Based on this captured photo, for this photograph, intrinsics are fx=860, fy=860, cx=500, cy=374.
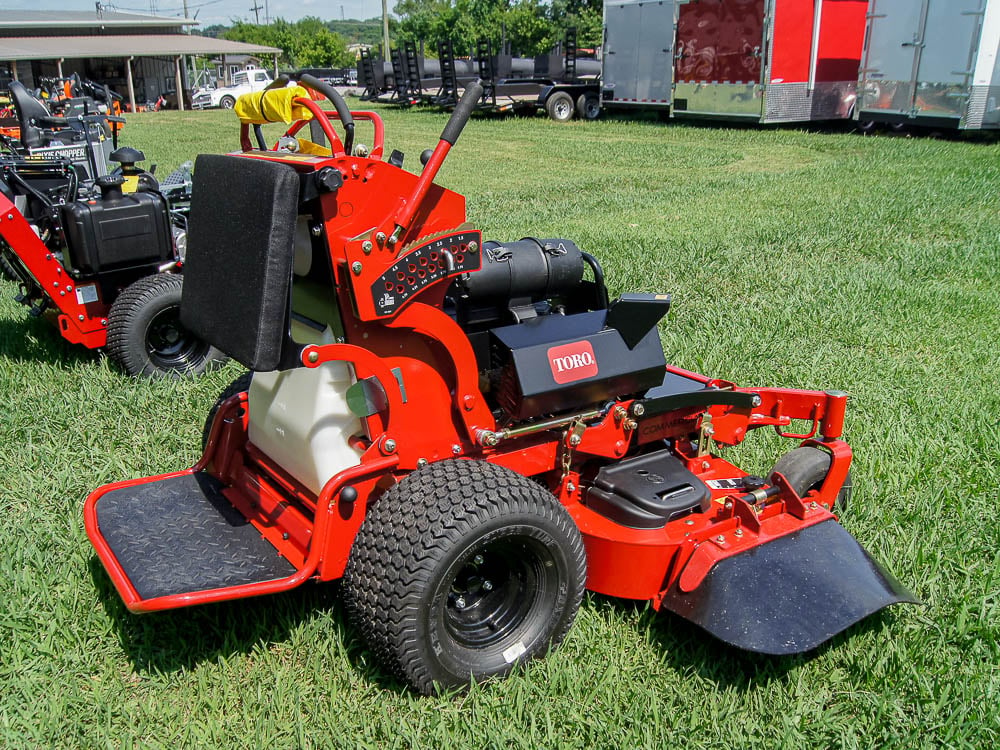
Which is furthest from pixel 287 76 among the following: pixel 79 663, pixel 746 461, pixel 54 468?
pixel 746 461

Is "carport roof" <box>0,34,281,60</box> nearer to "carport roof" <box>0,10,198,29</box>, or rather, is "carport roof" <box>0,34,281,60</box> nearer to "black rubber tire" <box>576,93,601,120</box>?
"carport roof" <box>0,10,198,29</box>

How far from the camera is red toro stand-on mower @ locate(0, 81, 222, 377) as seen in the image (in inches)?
207

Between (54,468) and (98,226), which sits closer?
(54,468)

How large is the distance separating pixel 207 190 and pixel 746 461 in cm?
274

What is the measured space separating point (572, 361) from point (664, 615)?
1.00 meters

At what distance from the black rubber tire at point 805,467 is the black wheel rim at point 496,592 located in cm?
121

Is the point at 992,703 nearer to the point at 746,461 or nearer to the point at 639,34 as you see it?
the point at 746,461

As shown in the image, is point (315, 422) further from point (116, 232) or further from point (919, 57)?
point (919, 57)

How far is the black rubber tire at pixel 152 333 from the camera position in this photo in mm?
5242

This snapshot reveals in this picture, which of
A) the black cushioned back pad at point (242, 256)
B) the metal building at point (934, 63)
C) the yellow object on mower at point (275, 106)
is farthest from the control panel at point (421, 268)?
the metal building at point (934, 63)

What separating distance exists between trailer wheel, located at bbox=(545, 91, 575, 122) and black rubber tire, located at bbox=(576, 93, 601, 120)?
0.22 meters

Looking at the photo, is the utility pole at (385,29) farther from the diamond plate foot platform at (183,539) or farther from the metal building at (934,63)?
the diamond plate foot platform at (183,539)

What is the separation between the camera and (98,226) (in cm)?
533

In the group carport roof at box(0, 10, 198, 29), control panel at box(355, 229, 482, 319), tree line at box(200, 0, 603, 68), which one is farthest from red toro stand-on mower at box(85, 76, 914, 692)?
carport roof at box(0, 10, 198, 29)
